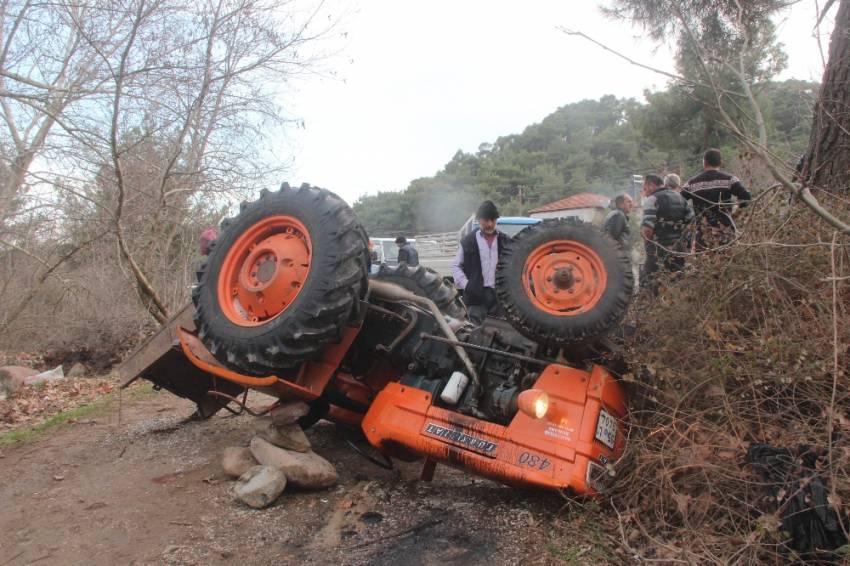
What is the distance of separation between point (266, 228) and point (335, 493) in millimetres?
1645

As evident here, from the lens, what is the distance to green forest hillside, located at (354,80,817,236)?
2320 centimetres

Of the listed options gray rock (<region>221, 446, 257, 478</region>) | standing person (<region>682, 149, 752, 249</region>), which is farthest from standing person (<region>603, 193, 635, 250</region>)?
gray rock (<region>221, 446, 257, 478</region>)

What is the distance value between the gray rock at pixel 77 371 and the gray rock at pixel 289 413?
25.4 ft

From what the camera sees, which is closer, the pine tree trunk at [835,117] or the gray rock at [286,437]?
the gray rock at [286,437]

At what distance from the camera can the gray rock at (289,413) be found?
3734mm

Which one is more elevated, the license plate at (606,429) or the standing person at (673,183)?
the standing person at (673,183)

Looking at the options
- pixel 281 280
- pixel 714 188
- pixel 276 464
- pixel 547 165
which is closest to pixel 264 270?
pixel 281 280

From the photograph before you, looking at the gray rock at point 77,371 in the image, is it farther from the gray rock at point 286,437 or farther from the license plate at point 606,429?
the license plate at point 606,429

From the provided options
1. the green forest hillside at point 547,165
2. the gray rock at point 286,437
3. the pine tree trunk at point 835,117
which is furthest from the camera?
the green forest hillside at point 547,165

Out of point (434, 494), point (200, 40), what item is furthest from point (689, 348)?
point (200, 40)

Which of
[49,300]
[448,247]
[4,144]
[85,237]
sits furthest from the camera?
[448,247]

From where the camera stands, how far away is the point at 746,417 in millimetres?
2969

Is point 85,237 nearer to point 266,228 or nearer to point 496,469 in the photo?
point 266,228

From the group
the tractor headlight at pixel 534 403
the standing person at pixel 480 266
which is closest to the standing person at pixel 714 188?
the standing person at pixel 480 266
